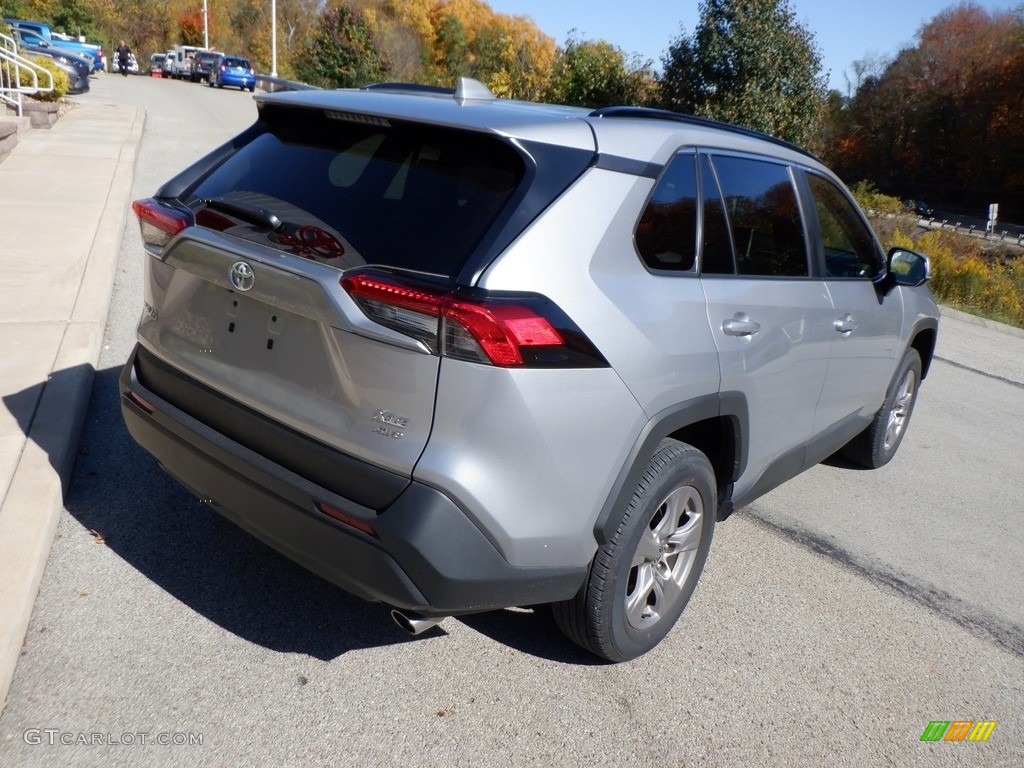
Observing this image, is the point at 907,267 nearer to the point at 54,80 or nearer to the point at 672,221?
the point at 672,221

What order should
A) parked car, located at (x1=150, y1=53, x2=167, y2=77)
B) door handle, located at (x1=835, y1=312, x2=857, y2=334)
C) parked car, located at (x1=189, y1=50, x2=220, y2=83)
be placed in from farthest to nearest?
1. parked car, located at (x1=150, y1=53, x2=167, y2=77)
2. parked car, located at (x1=189, y1=50, x2=220, y2=83)
3. door handle, located at (x1=835, y1=312, x2=857, y2=334)

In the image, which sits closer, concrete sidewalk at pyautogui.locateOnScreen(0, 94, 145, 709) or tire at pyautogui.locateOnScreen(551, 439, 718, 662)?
tire at pyautogui.locateOnScreen(551, 439, 718, 662)

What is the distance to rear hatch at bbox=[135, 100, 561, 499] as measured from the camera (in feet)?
8.71

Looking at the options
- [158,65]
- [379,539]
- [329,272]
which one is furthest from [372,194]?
[158,65]

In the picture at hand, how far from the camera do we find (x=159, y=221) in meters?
3.38

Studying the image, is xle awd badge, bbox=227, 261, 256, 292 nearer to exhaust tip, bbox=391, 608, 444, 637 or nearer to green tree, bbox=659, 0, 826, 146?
exhaust tip, bbox=391, 608, 444, 637

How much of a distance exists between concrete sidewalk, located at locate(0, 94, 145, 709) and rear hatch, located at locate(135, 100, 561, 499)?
2.77 ft

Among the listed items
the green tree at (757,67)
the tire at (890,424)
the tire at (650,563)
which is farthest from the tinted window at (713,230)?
the green tree at (757,67)

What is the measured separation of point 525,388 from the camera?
8.71ft

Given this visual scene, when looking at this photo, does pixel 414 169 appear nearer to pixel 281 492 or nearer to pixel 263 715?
pixel 281 492

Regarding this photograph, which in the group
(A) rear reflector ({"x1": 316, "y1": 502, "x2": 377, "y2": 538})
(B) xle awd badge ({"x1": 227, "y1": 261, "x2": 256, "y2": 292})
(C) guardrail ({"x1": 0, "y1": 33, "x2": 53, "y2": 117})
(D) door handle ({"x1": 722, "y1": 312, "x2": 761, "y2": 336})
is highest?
(B) xle awd badge ({"x1": 227, "y1": 261, "x2": 256, "y2": 292})

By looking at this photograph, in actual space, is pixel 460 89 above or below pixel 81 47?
above

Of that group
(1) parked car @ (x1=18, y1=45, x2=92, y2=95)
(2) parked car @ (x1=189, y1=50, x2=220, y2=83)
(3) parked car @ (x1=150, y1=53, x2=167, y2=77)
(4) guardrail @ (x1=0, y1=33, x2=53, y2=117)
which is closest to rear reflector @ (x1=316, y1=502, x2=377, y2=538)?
(4) guardrail @ (x1=0, y1=33, x2=53, y2=117)

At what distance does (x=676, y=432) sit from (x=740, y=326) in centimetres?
46
